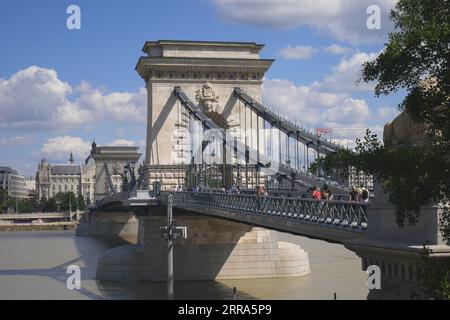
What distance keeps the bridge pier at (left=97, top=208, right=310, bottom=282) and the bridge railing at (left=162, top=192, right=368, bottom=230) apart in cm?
1152

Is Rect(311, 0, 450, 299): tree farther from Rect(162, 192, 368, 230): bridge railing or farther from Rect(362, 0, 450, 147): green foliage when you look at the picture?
Rect(162, 192, 368, 230): bridge railing

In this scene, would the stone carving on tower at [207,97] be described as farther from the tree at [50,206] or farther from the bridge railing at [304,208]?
the tree at [50,206]

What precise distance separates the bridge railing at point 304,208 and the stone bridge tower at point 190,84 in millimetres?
27768

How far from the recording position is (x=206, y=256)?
148 feet

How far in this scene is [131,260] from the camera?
4462cm

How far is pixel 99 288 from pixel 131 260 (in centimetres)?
429

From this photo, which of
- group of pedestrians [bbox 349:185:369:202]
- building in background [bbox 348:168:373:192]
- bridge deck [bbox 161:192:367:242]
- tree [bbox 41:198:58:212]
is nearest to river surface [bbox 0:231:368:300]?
bridge deck [bbox 161:192:367:242]

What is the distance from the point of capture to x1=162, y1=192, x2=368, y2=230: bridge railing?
57.8 feet

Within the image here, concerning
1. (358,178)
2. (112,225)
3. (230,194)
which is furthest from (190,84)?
(112,225)

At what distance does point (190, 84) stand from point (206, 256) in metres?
19.9

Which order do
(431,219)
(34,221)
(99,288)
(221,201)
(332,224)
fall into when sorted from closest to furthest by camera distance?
1. (431,219)
2. (332,224)
3. (221,201)
4. (99,288)
5. (34,221)

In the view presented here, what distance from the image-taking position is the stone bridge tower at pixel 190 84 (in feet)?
200
